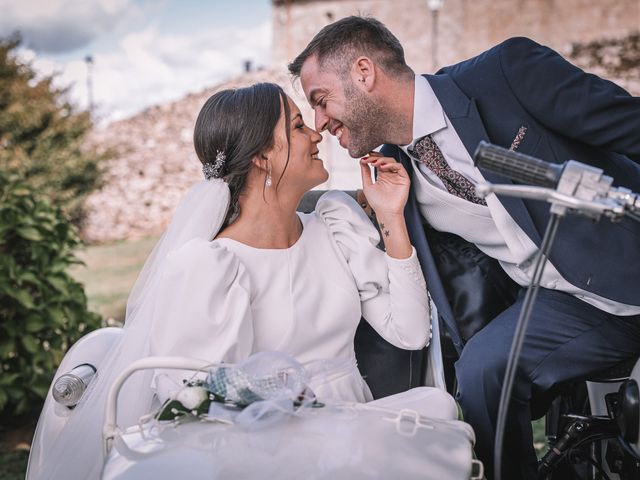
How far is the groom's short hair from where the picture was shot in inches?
105

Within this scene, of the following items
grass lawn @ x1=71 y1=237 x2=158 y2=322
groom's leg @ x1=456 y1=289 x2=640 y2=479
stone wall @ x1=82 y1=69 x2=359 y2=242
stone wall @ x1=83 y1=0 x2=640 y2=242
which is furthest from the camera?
stone wall @ x1=83 y1=0 x2=640 y2=242

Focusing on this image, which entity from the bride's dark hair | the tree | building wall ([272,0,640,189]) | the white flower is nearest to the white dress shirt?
the bride's dark hair

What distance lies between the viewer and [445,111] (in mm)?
2498

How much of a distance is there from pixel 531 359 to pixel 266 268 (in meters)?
0.92

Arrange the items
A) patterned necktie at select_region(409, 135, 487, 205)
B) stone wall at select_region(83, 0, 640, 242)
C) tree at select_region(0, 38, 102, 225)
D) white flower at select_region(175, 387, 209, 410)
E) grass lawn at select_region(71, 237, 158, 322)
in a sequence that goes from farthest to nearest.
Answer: stone wall at select_region(83, 0, 640, 242), tree at select_region(0, 38, 102, 225), grass lawn at select_region(71, 237, 158, 322), patterned necktie at select_region(409, 135, 487, 205), white flower at select_region(175, 387, 209, 410)

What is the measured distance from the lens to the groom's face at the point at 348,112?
8.74 ft

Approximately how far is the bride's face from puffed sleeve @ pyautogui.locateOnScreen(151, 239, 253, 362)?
1.23 feet

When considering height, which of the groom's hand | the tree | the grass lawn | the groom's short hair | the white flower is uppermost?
the groom's short hair

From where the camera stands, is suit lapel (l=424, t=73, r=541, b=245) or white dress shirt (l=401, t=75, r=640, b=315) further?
white dress shirt (l=401, t=75, r=640, b=315)

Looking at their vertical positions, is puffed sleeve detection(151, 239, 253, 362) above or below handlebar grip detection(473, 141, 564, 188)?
below

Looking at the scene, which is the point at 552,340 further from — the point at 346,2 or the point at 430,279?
the point at 346,2

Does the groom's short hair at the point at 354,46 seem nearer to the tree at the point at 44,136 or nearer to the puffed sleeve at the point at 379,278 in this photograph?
the puffed sleeve at the point at 379,278

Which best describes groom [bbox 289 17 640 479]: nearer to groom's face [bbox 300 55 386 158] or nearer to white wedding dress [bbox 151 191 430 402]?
groom's face [bbox 300 55 386 158]

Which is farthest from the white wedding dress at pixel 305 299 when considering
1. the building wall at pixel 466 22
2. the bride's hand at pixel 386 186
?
the building wall at pixel 466 22
